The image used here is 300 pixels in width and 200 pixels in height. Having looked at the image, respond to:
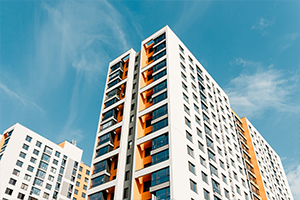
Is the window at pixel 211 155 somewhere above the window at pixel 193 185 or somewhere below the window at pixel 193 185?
above

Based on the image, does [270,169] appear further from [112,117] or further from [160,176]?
[160,176]

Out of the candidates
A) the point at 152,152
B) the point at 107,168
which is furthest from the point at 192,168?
the point at 107,168

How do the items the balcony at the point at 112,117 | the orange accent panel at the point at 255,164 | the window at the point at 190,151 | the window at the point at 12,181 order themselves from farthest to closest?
the window at the point at 12,181 < the orange accent panel at the point at 255,164 < the balcony at the point at 112,117 < the window at the point at 190,151

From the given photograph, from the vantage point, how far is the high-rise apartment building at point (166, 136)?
38062 mm

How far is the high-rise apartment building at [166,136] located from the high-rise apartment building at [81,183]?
148 feet

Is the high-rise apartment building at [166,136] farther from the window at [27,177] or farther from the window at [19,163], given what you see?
the window at [27,177]

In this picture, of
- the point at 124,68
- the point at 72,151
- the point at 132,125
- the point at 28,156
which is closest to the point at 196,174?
the point at 132,125

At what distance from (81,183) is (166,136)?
202 ft

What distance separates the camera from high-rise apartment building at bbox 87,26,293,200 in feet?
125

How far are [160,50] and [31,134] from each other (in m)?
51.7

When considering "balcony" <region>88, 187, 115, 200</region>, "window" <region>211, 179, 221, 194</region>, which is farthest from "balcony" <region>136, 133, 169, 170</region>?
"window" <region>211, 179, 221, 194</region>

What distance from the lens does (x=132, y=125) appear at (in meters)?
47.3

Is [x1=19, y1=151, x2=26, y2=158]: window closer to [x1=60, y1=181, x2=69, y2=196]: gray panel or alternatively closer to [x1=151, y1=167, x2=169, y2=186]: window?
[x1=60, y1=181, x2=69, y2=196]: gray panel

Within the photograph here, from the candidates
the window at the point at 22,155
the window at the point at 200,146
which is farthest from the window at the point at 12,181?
the window at the point at 200,146
